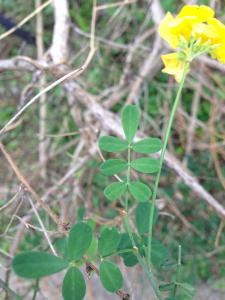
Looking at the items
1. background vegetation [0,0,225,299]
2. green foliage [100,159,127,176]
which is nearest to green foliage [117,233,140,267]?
green foliage [100,159,127,176]

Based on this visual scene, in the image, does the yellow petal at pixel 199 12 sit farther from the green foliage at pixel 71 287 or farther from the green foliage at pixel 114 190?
the green foliage at pixel 71 287

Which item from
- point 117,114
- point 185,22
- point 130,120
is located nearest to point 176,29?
point 185,22

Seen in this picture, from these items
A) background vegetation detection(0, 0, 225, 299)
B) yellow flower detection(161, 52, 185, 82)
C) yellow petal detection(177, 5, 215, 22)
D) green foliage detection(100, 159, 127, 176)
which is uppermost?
yellow petal detection(177, 5, 215, 22)

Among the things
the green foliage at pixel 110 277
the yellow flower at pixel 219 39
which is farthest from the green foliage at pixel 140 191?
the yellow flower at pixel 219 39

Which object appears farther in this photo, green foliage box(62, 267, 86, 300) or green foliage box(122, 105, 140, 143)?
green foliage box(122, 105, 140, 143)

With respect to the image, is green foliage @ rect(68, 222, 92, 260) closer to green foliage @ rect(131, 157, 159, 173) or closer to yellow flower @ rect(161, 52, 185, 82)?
green foliage @ rect(131, 157, 159, 173)

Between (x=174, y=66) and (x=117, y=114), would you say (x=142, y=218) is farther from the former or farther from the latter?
(x=117, y=114)
